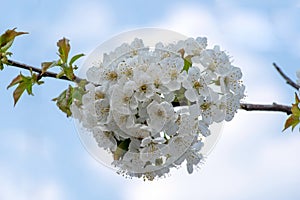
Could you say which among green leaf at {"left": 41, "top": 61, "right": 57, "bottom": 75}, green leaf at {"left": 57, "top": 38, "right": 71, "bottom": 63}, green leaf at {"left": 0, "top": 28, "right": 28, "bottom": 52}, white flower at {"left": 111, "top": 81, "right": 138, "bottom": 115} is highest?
green leaf at {"left": 0, "top": 28, "right": 28, "bottom": 52}

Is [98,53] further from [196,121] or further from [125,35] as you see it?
[196,121]

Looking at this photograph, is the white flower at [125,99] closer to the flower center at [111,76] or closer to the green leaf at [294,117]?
the flower center at [111,76]

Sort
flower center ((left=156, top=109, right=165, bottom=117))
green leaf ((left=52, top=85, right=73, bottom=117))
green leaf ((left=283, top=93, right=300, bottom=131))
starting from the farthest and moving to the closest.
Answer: green leaf ((left=283, top=93, right=300, bottom=131)) → green leaf ((left=52, top=85, right=73, bottom=117)) → flower center ((left=156, top=109, right=165, bottom=117))

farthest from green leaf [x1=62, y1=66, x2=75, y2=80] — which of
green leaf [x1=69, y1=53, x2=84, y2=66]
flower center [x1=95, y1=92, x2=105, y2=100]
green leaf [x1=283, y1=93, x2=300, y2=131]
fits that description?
green leaf [x1=283, y1=93, x2=300, y2=131]

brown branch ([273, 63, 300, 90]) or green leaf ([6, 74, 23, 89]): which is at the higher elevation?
green leaf ([6, 74, 23, 89])

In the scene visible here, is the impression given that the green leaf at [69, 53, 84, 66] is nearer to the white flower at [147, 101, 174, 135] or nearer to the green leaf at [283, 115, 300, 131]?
the white flower at [147, 101, 174, 135]

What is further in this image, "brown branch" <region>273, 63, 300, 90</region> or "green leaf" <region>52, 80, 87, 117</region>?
"brown branch" <region>273, 63, 300, 90</region>

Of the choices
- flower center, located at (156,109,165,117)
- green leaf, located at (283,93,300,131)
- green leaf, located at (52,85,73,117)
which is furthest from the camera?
green leaf, located at (283,93,300,131)

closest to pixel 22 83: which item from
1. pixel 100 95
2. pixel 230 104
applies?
pixel 100 95
